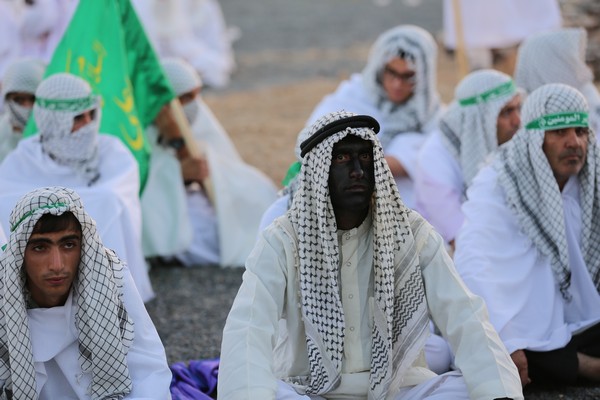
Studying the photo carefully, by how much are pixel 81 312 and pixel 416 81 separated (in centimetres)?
458

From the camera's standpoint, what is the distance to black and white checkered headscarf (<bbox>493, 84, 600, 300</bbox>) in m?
5.66

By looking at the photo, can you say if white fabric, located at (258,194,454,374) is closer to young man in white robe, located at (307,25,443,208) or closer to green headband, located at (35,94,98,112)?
green headband, located at (35,94,98,112)

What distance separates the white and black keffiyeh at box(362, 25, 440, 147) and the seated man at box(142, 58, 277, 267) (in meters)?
1.14

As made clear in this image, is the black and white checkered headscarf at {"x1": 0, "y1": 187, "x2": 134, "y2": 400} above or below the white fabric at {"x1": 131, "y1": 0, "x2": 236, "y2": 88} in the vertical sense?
above

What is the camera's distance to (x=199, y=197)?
922 cm

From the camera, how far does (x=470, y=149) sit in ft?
24.0

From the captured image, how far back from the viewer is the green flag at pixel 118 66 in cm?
816

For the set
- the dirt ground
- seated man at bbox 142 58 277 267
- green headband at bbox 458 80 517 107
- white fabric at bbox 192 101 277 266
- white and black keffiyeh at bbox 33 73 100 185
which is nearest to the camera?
white and black keffiyeh at bbox 33 73 100 185

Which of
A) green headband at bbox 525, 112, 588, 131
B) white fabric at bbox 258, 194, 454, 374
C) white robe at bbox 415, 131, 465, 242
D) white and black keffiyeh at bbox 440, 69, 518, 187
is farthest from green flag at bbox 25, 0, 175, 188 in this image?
green headband at bbox 525, 112, 588, 131

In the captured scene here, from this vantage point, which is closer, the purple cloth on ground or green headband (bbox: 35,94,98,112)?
the purple cloth on ground

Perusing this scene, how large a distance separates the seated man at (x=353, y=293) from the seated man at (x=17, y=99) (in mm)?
3812

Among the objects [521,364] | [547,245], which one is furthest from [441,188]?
[521,364]

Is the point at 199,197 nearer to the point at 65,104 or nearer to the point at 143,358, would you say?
the point at 65,104

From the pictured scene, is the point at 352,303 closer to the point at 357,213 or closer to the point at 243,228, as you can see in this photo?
the point at 357,213
